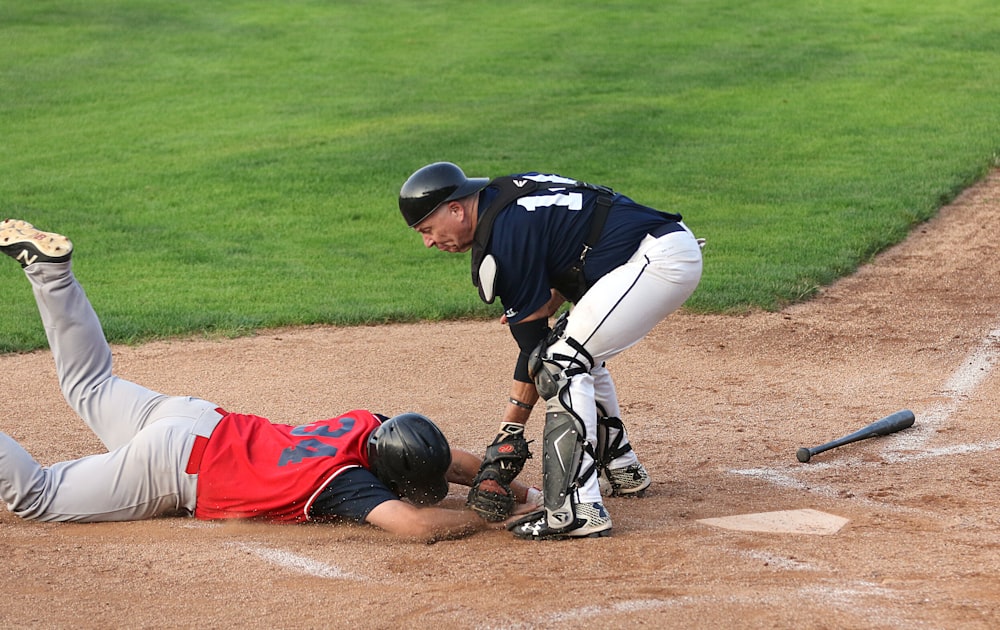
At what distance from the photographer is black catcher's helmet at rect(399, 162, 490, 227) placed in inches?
202

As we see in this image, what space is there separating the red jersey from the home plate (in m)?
1.65

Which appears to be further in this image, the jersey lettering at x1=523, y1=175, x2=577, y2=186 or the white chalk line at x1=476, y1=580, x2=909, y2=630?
the jersey lettering at x1=523, y1=175, x2=577, y2=186

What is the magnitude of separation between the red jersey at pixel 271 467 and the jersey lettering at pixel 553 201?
1.25 meters

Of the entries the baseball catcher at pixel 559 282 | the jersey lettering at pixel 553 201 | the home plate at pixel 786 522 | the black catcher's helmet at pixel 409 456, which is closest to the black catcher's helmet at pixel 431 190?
the baseball catcher at pixel 559 282

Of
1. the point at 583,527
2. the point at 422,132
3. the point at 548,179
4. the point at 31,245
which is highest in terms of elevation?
the point at 548,179

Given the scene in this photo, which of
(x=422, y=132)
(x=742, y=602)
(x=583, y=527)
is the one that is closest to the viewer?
(x=742, y=602)

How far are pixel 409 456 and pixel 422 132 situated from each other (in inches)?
435

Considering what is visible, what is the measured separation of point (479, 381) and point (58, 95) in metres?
12.7

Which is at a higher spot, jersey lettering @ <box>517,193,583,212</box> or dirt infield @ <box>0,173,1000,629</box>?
jersey lettering @ <box>517,193,583,212</box>

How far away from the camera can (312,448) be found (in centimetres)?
525

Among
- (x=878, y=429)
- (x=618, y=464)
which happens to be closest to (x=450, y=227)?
(x=618, y=464)

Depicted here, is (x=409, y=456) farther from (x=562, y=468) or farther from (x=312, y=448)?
(x=562, y=468)

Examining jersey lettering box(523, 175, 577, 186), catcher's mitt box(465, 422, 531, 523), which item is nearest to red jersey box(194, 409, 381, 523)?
catcher's mitt box(465, 422, 531, 523)

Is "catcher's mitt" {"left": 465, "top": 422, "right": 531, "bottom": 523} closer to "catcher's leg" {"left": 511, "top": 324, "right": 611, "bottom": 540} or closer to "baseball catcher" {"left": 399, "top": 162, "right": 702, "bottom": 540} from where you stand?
"baseball catcher" {"left": 399, "top": 162, "right": 702, "bottom": 540}
